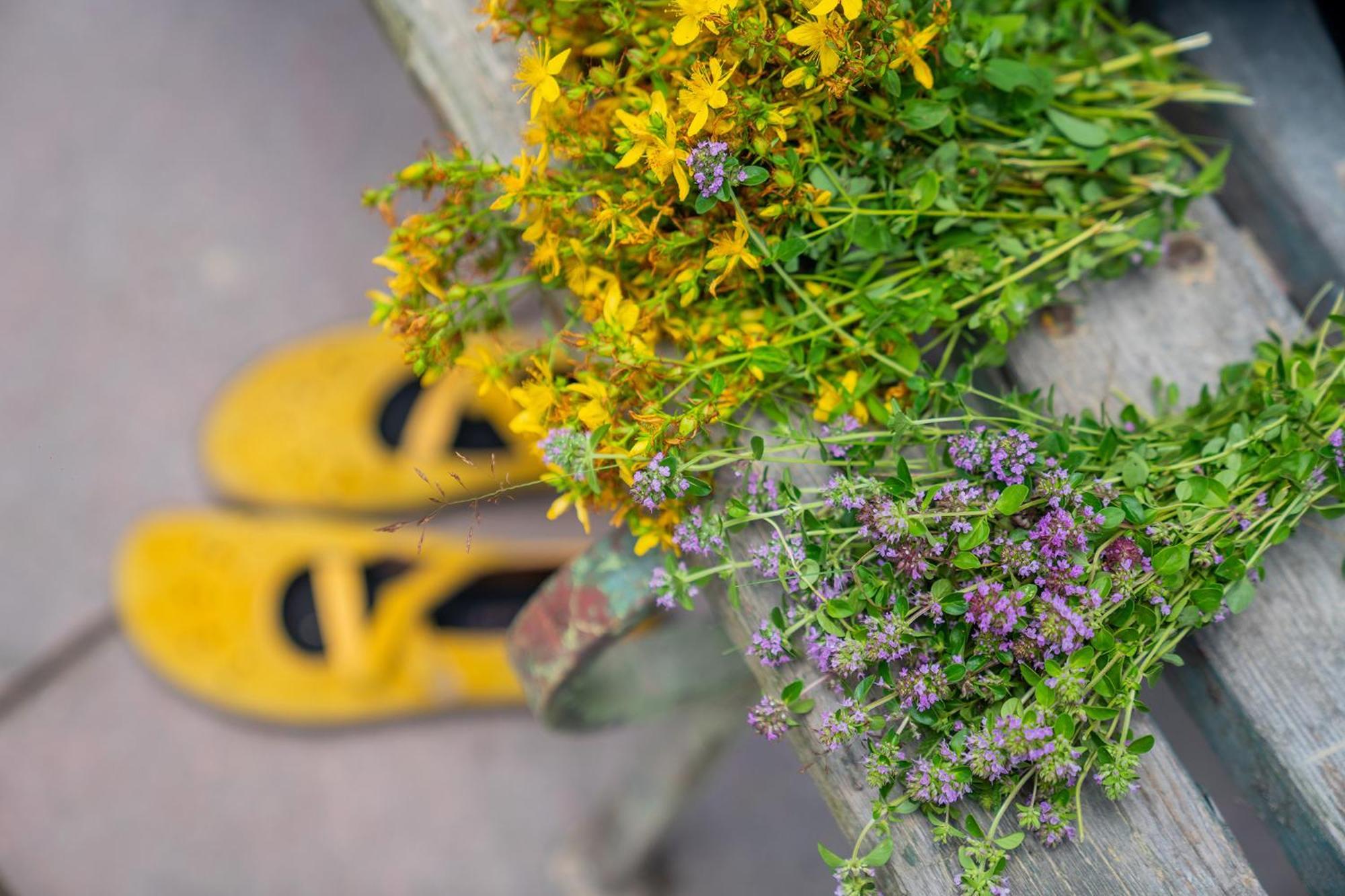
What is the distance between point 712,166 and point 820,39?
107 millimetres

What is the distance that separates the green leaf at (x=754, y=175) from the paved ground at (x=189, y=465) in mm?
1660

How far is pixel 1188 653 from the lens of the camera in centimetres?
85

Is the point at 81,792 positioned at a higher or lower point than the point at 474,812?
higher

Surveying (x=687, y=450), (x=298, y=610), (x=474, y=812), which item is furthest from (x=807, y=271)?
(x=474, y=812)

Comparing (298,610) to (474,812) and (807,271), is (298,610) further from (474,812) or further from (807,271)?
(807,271)

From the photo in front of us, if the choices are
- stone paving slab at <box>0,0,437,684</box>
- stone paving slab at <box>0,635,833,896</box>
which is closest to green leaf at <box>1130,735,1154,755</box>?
stone paving slab at <box>0,635,833,896</box>

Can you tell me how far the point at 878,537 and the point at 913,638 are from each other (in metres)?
0.08

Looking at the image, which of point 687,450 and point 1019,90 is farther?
point 1019,90

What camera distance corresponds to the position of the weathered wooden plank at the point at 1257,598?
789mm

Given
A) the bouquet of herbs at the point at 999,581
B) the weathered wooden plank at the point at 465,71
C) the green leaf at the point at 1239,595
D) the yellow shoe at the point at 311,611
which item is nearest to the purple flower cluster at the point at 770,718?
the bouquet of herbs at the point at 999,581

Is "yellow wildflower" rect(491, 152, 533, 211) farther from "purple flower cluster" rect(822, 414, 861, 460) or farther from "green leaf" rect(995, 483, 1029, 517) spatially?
"green leaf" rect(995, 483, 1029, 517)

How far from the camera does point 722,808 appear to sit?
86.7 inches

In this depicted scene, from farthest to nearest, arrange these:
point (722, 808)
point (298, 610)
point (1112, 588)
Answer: point (722, 808) < point (298, 610) < point (1112, 588)

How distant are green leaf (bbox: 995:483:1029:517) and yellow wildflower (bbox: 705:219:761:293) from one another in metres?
0.23
